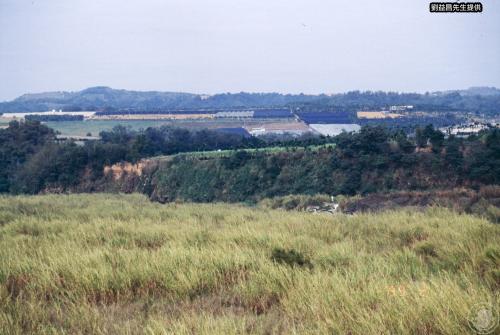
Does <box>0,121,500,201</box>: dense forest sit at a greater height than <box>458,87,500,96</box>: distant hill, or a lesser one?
lesser

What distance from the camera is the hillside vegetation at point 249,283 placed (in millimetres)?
3748

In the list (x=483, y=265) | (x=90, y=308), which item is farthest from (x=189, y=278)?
(x=483, y=265)

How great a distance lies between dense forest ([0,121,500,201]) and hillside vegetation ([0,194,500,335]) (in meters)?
32.7

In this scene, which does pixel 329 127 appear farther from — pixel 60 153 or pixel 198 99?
pixel 198 99

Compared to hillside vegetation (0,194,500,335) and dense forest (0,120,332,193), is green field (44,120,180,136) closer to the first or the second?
dense forest (0,120,332,193)

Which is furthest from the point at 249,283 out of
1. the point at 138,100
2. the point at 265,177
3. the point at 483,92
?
the point at 138,100

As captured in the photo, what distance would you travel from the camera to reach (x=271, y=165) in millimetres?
47156

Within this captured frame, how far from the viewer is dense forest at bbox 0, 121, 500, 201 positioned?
39.2 meters

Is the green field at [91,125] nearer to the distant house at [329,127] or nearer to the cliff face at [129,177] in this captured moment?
the distant house at [329,127]

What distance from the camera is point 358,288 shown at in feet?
14.2

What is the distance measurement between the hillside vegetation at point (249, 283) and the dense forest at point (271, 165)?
3272cm

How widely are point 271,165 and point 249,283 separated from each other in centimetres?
→ 4226

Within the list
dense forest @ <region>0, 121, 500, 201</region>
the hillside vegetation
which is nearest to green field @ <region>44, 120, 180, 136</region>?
dense forest @ <region>0, 121, 500, 201</region>

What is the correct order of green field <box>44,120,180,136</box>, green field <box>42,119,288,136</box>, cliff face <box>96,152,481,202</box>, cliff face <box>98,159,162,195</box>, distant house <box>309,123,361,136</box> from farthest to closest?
1. green field <box>42,119,288,136</box>
2. green field <box>44,120,180,136</box>
3. distant house <box>309,123,361,136</box>
4. cliff face <box>98,159,162,195</box>
5. cliff face <box>96,152,481,202</box>
